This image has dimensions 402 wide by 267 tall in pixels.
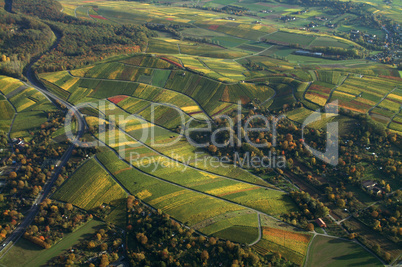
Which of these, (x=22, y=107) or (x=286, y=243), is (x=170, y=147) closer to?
(x=286, y=243)

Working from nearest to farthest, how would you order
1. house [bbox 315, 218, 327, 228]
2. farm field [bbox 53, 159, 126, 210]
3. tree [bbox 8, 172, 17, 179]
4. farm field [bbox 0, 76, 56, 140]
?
1. house [bbox 315, 218, 327, 228]
2. farm field [bbox 53, 159, 126, 210]
3. tree [bbox 8, 172, 17, 179]
4. farm field [bbox 0, 76, 56, 140]

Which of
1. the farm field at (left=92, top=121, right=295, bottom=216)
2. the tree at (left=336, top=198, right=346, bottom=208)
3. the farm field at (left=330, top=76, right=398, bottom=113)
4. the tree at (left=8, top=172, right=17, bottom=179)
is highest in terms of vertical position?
the farm field at (left=330, top=76, right=398, bottom=113)

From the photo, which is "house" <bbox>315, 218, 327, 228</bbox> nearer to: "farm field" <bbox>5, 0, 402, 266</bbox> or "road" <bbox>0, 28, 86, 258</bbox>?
"farm field" <bbox>5, 0, 402, 266</bbox>

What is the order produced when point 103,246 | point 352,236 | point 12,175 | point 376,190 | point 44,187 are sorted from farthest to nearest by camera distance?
point 12,175 < point 44,187 < point 376,190 < point 352,236 < point 103,246

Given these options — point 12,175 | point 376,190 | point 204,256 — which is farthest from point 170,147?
point 376,190

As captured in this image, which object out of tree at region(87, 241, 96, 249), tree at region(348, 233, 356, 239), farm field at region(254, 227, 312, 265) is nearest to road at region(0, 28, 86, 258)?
tree at region(87, 241, 96, 249)

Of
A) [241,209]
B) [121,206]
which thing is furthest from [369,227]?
[121,206]
